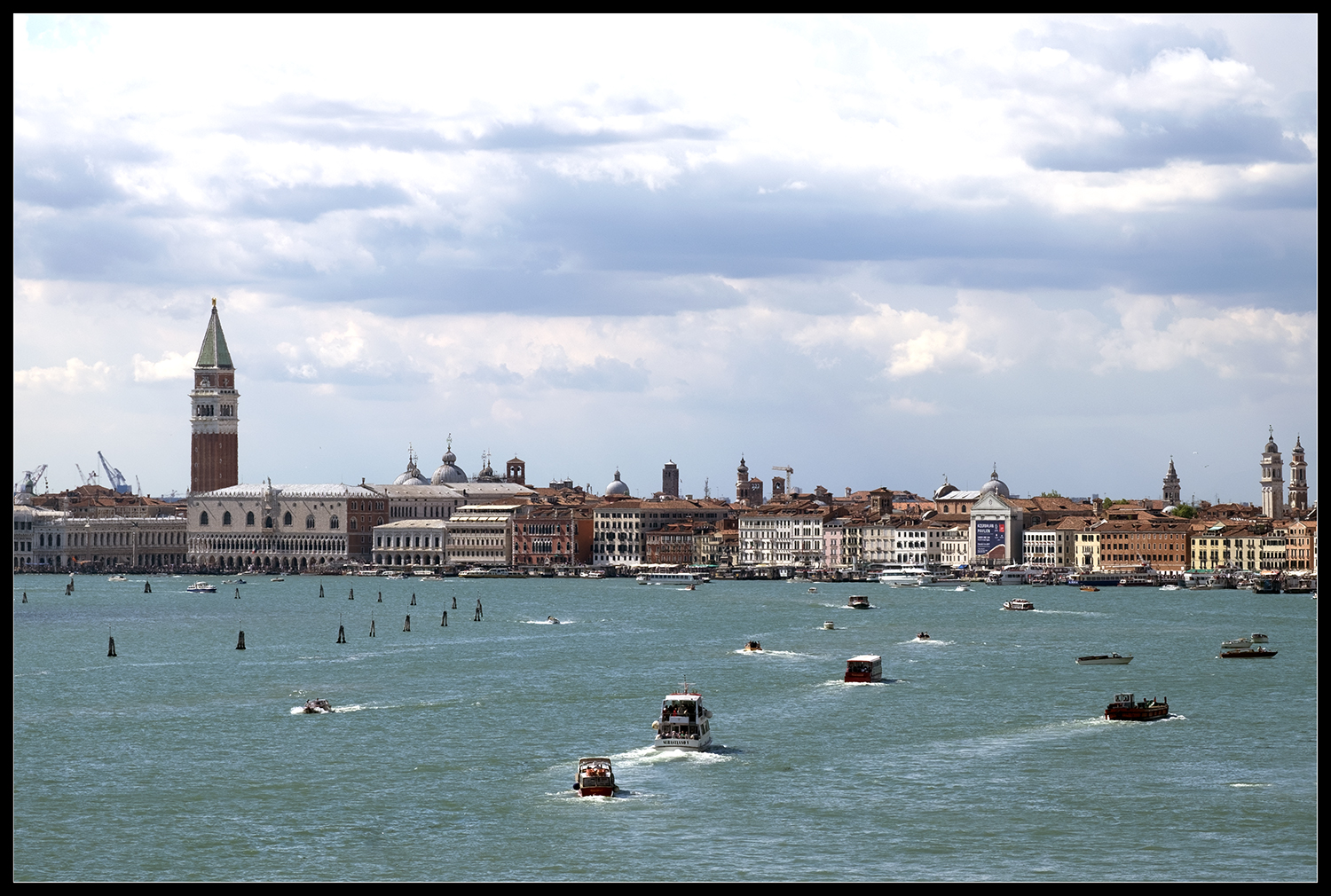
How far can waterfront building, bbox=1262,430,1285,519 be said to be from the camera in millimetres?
131750

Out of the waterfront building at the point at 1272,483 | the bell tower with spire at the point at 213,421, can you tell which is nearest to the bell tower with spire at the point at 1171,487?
the waterfront building at the point at 1272,483

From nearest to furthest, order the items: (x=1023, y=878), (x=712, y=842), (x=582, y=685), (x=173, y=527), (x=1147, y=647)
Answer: (x=1023, y=878), (x=712, y=842), (x=582, y=685), (x=1147, y=647), (x=173, y=527)

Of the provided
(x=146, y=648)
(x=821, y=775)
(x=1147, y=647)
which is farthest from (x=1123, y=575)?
(x=821, y=775)

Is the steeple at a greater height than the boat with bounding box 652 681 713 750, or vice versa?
the steeple

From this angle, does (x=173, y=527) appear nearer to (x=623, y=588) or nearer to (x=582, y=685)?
(x=623, y=588)

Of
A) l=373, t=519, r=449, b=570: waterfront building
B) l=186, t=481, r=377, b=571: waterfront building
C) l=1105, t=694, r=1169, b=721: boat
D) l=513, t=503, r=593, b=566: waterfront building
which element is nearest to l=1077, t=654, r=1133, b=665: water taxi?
l=1105, t=694, r=1169, b=721: boat

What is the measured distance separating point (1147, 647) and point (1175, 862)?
32763mm

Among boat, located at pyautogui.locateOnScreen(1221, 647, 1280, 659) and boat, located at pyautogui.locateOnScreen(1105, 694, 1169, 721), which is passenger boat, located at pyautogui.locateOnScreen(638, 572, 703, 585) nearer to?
boat, located at pyautogui.locateOnScreen(1221, 647, 1280, 659)

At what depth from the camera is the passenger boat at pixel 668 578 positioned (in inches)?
4322

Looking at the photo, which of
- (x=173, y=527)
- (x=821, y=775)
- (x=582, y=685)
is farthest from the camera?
(x=173, y=527)

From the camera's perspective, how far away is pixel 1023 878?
750 inches

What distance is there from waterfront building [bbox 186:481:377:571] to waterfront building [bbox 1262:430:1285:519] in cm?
6740

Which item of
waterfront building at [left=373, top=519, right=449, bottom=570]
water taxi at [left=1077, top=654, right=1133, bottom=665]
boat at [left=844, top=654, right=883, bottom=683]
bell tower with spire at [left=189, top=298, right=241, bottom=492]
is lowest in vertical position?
water taxi at [left=1077, top=654, right=1133, bottom=665]

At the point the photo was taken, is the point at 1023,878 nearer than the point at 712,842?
Yes
